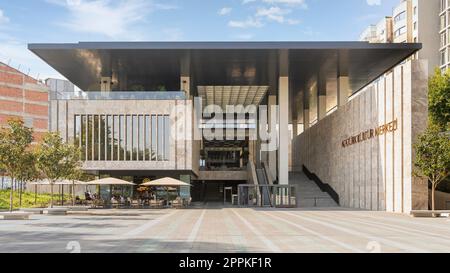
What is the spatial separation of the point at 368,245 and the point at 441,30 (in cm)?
7466

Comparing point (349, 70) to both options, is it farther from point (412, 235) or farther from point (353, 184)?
point (412, 235)

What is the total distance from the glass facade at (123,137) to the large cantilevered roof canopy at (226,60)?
462 cm

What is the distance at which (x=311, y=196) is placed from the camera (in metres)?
49.9

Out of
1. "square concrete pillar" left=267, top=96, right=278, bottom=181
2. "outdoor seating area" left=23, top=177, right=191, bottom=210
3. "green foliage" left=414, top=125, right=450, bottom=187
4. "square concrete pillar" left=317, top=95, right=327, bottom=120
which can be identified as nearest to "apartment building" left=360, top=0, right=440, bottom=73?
"square concrete pillar" left=317, top=95, right=327, bottom=120

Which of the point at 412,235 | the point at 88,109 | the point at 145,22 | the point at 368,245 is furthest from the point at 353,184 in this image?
the point at 145,22

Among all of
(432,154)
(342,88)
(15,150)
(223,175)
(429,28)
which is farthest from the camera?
(429,28)

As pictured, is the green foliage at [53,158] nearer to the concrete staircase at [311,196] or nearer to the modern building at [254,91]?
the modern building at [254,91]

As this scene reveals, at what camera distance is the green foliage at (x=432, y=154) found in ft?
99.3

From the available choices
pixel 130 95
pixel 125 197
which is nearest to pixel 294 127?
pixel 125 197

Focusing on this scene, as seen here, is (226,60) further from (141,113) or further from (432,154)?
(432,154)

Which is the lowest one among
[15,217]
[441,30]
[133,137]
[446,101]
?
A: [15,217]

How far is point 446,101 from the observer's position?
53719 mm

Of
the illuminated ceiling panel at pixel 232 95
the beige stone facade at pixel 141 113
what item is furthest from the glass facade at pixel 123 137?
the illuminated ceiling panel at pixel 232 95

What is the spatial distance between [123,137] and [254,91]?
17.6 meters
